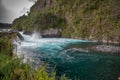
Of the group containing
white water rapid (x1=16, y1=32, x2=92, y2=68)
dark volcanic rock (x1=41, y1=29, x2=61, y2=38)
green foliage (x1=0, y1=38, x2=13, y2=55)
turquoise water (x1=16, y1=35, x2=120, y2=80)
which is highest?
green foliage (x1=0, y1=38, x2=13, y2=55)

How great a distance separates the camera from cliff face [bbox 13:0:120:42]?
90.3 metres

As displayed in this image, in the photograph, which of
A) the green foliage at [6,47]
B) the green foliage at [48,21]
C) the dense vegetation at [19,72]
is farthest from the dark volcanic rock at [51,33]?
the dense vegetation at [19,72]

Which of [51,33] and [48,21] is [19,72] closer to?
[51,33]

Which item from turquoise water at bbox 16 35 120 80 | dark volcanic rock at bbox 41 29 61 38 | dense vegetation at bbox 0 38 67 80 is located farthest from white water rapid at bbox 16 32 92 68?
dense vegetation at bbox 0 38 67 80

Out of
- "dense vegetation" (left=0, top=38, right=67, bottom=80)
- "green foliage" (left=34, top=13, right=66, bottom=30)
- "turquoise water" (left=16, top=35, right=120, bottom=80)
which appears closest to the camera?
"dense vegetation" (left=0, top=38, right=67, bottom=80)

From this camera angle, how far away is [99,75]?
38156mm

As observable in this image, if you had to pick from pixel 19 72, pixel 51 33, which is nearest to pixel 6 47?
pixel 19 72

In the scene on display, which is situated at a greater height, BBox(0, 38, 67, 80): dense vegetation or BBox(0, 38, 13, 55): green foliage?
BBox(0, 38, 13, 55): green foliage

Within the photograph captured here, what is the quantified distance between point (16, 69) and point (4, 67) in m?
0.75

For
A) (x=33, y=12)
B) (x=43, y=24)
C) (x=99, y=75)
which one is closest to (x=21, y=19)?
(x=33, y=12)

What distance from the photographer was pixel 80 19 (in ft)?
327

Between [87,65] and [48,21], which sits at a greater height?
[48,21]

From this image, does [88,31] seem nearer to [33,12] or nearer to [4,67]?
[33,12]

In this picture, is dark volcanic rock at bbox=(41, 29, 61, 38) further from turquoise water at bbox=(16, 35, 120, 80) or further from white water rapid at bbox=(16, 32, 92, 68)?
turquoise water at bbox=(16, 35, 120, 80)
